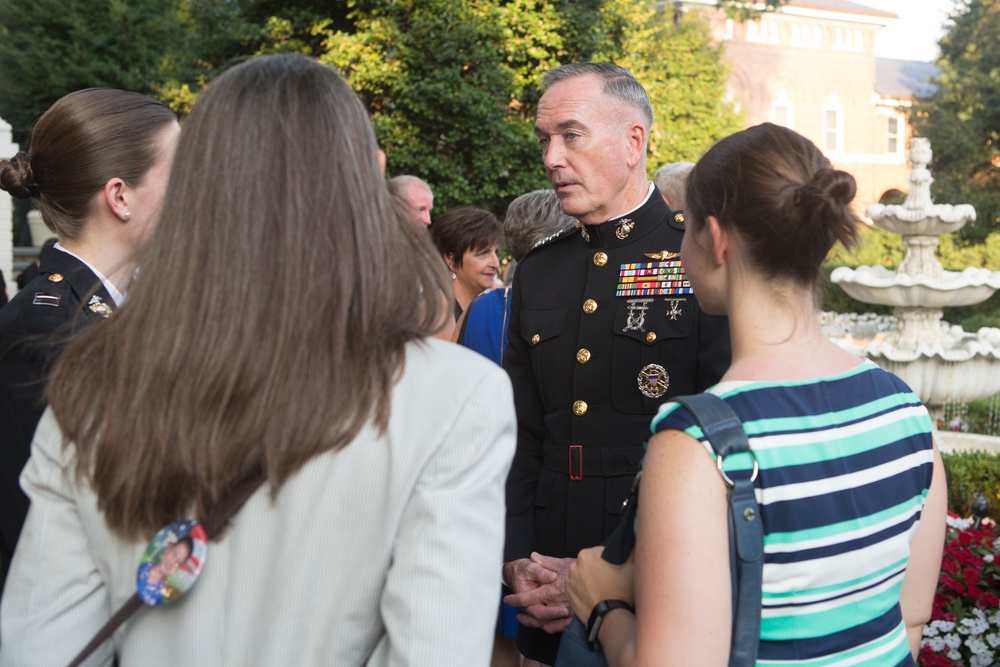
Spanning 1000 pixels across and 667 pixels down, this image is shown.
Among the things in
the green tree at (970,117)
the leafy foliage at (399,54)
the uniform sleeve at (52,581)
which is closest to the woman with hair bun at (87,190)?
the uniform sleeve at (52,581)

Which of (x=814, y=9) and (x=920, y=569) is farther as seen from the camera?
(x=814, y=9)

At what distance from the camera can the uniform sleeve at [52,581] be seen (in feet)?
4.84

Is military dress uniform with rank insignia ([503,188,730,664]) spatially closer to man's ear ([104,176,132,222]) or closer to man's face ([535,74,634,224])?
man's face ([535,74,634,224])

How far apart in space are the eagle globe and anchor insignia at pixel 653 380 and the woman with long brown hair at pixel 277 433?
144cm

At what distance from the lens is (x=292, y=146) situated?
4.78 ft

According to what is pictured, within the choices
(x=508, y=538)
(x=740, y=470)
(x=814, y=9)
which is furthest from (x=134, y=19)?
(x=814, y=9)

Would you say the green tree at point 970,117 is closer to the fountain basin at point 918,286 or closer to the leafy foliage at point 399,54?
the leafy foliage at point 399,54

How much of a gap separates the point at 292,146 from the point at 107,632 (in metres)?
0.75

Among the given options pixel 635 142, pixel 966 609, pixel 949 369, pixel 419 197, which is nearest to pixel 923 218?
pixel 949 369

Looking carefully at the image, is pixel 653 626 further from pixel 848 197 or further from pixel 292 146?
pixel 292 146

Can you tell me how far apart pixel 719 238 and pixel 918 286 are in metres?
8.83

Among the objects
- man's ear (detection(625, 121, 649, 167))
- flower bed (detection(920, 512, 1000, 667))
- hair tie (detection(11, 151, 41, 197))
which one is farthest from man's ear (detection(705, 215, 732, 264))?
flower bed (detection(920, 512, 1000, 667))

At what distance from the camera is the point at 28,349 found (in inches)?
86.7

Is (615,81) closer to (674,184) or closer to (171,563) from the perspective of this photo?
(674,184)
